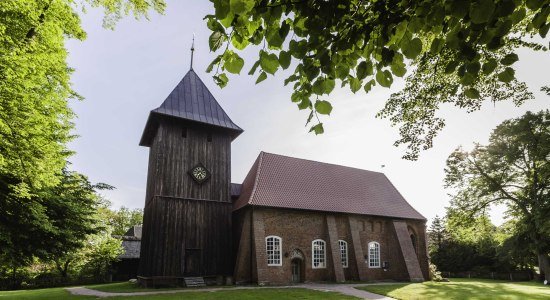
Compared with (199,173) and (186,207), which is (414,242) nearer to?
(199,173)

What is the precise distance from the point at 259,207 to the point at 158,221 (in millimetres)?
6830

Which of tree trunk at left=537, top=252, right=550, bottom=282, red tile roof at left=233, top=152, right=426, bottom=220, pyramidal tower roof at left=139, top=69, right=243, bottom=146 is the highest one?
pyramidal tower roof at left=139, top=69, right=243, bottom=146

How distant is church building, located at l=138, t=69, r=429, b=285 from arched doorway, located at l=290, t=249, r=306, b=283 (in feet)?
0.23

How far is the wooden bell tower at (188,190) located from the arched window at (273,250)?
2.66 meters

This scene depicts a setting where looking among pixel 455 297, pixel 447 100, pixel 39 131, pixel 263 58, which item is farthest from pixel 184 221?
pixel 263 58

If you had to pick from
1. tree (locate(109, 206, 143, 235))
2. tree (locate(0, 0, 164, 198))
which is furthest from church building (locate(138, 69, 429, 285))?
tree (locate(109, 206, 143, 235))

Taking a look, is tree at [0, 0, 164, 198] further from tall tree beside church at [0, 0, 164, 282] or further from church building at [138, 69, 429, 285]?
church building at [138, 69, 429, 285]

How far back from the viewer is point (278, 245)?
24.2m

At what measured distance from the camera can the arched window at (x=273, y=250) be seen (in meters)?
23.5

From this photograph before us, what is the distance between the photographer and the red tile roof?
2559 centimetres

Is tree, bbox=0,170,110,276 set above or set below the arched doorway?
above

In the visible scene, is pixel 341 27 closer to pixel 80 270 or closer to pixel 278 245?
pixel 278 245

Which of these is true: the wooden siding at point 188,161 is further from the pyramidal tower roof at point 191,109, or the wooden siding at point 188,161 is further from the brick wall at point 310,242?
the brick wall at point 310,242

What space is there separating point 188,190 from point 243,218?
4458mm
